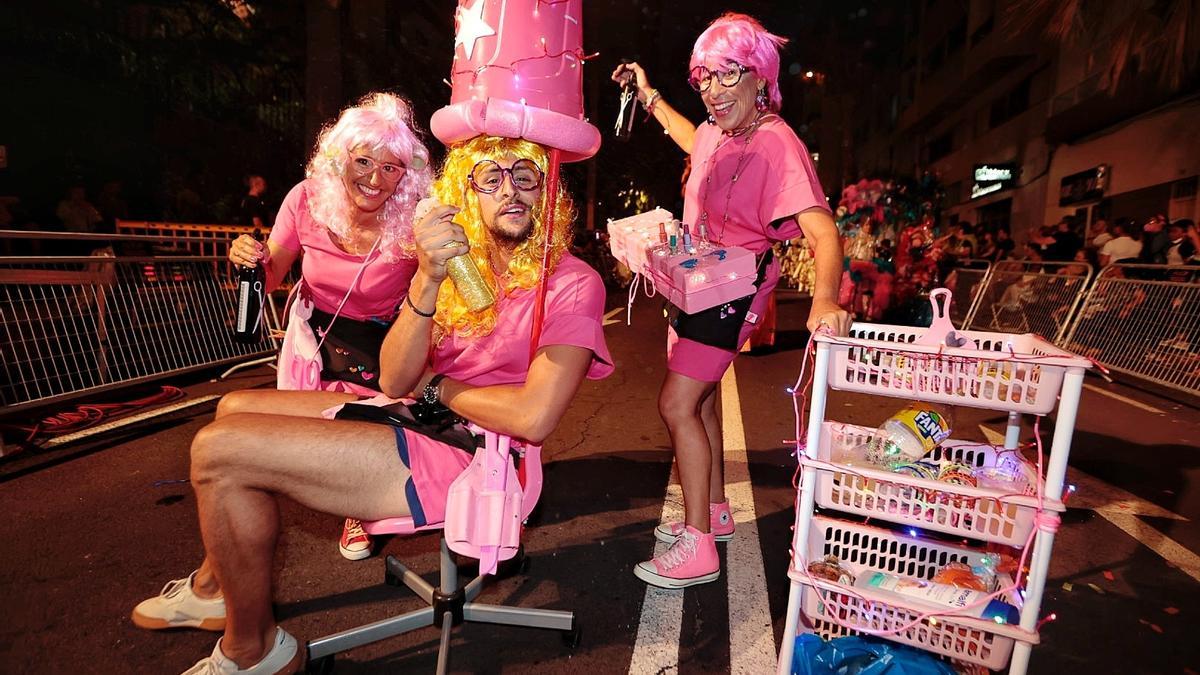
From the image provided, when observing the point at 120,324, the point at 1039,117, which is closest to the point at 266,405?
the point at 120,324

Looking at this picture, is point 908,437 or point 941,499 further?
point 908,437

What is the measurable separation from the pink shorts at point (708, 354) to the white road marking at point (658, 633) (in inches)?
37.8

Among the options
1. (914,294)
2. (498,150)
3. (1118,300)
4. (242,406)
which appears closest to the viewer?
(498,150)

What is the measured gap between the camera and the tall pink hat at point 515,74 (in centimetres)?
190

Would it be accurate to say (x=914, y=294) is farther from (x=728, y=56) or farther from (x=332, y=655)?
(x=332, y=655)

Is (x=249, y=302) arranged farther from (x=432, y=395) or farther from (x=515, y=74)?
(x=515, y=74)

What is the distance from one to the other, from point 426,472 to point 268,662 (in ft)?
2.58

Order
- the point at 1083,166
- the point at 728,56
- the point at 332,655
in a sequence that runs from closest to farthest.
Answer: the point at 332,655 → the point at 728,56 → the point at 1083,166

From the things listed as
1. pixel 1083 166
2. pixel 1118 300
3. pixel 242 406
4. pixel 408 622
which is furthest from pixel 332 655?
pixel 1083 166

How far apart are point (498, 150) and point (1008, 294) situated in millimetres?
10625

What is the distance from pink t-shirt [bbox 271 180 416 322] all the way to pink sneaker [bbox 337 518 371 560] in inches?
40.4

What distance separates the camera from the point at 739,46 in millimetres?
2686

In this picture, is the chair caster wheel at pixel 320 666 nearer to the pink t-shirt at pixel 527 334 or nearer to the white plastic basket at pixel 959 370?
the pink t-shirt at pixel 527 334

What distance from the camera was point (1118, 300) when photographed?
25.9 feet
